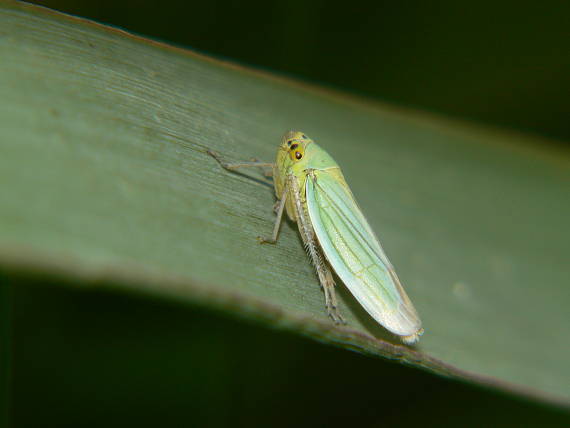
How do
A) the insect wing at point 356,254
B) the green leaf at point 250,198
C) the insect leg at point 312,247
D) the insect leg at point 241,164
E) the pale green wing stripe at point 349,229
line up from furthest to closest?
the pale green wing stripe at point 349,229, the insect leg at point 312,247, the insect wing at point 356,254, the insect leg at point 241,164, the green leaf at point 250,198

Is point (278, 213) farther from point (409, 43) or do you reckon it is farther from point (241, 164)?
point (409, 43)

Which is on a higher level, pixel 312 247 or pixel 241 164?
pixel 241 164

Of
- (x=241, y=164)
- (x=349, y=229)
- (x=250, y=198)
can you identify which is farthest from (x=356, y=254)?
(x=241, y=164)

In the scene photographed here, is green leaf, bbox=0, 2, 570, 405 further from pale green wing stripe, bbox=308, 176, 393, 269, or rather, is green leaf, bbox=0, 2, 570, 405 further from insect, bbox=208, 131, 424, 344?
pale green wing stripe, bbox=308, 176, 393, 269

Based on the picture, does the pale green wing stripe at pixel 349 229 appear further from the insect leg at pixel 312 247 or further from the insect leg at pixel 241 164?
the insect leg at pixel 241 164

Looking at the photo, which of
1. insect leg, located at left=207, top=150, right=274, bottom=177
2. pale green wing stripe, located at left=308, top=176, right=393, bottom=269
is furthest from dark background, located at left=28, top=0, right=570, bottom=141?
pale green wing stripe, located at left=308, top=176, right=393, bottom=269

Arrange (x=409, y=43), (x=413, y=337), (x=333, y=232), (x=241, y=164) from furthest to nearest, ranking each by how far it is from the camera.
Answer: (x=409, y=43), (x=333, y=232), (x=241, y=164), (x=413, y=337)

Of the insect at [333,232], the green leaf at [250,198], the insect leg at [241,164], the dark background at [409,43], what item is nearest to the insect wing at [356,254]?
the insect at [333,232]
